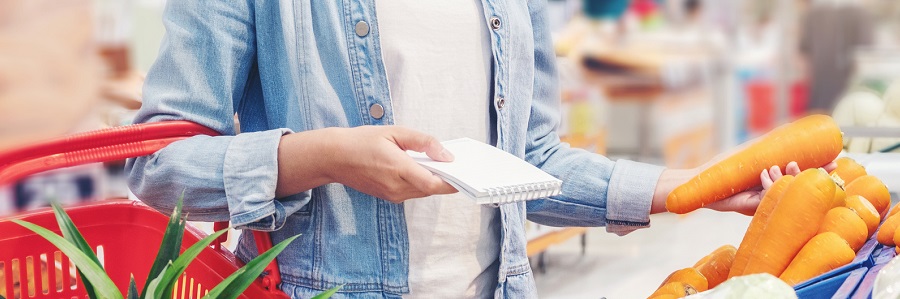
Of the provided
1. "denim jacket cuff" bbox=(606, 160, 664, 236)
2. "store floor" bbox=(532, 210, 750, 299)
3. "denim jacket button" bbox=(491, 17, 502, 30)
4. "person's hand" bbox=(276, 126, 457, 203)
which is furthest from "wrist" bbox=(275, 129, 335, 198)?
"store floor" bbox=(532, 210, 750, 299)

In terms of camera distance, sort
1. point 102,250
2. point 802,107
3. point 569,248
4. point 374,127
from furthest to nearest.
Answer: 1. point 802,107
2. point 569,248
3. point 102,250
4. point 374,127

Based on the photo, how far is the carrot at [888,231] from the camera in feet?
3.73

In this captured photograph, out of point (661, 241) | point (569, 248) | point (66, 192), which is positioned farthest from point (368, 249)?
point (661, 241)

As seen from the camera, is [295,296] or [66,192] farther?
[66,192]

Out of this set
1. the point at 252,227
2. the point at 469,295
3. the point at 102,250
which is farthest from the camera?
the point at 102,250

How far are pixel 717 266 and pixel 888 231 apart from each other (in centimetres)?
→ 21

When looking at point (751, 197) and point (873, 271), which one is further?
point (751, 197)

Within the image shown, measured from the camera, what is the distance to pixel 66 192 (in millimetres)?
3189

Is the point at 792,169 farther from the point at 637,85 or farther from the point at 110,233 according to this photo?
the point at 637,85

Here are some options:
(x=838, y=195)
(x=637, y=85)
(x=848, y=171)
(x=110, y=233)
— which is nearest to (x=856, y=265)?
(x=838, y=195)

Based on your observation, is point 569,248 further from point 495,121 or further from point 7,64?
point 7,64

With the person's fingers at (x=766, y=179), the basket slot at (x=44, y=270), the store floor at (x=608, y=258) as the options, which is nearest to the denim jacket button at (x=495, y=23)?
the person's fingers at (x=766, y=179)

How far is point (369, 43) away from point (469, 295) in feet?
1.14

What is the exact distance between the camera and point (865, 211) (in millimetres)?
1183
